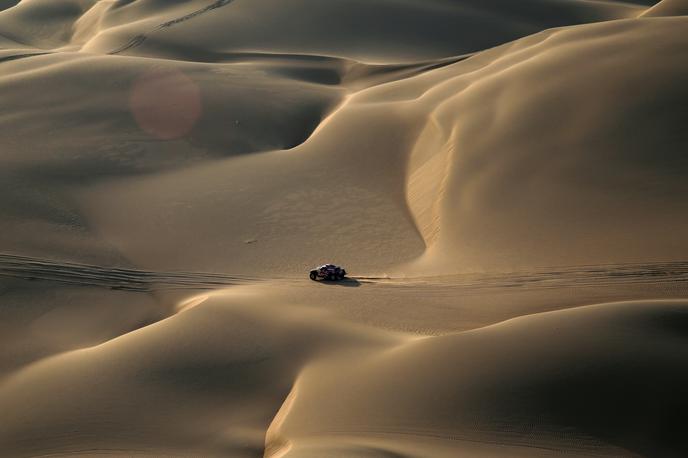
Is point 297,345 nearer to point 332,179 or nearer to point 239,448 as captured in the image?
point 239,448

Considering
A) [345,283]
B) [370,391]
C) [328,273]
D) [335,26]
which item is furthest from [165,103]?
[370,391]

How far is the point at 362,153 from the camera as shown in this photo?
65.5 ft

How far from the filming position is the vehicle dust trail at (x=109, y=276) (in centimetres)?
1400

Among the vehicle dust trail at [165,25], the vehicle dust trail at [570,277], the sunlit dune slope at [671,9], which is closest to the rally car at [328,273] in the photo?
the vehicle dust trail at [570,277]

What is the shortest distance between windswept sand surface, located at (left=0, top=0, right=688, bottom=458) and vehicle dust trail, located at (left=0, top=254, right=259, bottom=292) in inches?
2.3

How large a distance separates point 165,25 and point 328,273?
27427mm

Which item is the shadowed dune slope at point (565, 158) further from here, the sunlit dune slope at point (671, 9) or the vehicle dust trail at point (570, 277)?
the sunlit dune slope at point (671, 9)

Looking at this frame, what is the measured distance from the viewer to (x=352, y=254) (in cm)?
1527

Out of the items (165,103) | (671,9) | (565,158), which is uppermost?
(671,9)

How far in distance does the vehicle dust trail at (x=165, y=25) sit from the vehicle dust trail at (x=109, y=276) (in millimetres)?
22064

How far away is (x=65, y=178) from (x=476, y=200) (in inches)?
429

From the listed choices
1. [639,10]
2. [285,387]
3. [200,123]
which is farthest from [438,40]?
[285,387]

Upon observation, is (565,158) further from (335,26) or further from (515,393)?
(335,26)

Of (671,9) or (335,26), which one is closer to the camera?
(671,9)
